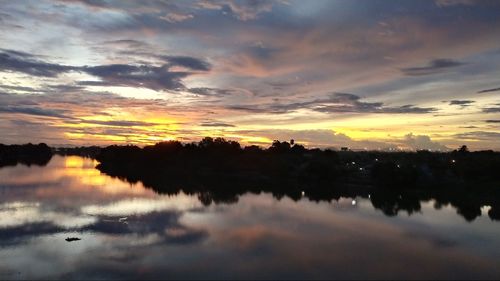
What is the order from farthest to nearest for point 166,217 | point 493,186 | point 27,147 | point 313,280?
point 27,147 < point 493,186 < point 166,217 < point 313,280

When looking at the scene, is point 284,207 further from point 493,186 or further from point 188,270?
point 493,186

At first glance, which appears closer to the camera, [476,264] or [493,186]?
[476,264]

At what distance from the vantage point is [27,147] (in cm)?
15738

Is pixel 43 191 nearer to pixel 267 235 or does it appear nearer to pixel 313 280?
pixel 267 235

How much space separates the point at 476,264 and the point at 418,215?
15.0 metres

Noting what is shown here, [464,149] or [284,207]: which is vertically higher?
[464,149]

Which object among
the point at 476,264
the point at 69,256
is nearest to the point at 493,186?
the point at 476,264

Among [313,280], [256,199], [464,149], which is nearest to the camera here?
[313,280]

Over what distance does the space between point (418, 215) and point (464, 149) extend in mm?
71479

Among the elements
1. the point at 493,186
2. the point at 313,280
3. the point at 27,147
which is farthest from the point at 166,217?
the point at 27,147

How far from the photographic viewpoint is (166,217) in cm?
3167

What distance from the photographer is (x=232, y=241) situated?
→ 24.6 m

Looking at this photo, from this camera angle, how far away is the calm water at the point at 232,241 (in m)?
18.9

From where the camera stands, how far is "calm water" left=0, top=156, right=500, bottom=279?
18922mm
